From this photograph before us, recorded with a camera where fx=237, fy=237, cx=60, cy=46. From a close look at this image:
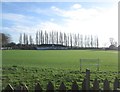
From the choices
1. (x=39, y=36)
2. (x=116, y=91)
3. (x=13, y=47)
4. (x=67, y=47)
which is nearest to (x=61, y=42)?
(x=67, y=47)

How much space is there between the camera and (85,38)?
113m

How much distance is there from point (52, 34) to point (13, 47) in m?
18.7

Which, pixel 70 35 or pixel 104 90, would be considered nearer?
pixel 104 90

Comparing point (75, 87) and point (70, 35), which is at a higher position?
point (70, 35)

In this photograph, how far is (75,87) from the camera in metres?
3.48

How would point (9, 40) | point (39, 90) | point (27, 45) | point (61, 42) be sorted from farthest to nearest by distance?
1. point (61, 42)
2. point (27, 45)
3. point (9, 40)
4. point (39, 90)

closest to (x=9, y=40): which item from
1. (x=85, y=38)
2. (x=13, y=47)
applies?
(x=13, y=47)

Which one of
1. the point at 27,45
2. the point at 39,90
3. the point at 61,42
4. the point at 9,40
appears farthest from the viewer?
the point at 61,42

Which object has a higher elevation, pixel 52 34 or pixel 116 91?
pixel 52 34

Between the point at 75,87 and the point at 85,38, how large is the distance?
111 meters

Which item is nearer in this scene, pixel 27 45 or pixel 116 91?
pixel 116 91

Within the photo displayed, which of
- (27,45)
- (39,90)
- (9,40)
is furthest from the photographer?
(27,45)

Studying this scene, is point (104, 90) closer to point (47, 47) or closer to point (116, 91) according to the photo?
point (116, 91)

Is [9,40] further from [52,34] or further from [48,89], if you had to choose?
[48,89]
